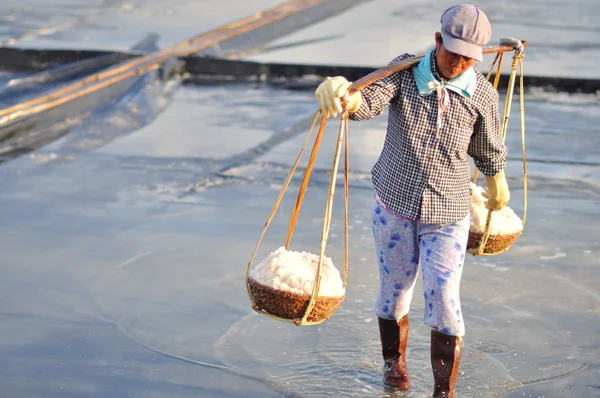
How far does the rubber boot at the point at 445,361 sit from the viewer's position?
398 cm

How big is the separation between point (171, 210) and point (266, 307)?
3.02 m

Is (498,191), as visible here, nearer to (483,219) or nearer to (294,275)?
(483,219)

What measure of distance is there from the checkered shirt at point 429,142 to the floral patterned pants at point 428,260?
0.07 metres

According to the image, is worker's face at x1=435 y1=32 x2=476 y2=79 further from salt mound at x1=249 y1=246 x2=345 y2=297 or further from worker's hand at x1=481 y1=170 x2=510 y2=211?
salt mound at x1=249 y1=246 x2=345 y2=297

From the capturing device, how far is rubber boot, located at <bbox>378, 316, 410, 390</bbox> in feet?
14.1

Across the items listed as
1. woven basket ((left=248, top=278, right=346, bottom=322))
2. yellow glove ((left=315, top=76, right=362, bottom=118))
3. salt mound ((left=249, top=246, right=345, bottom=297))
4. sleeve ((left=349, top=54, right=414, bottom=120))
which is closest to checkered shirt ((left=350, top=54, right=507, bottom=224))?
sleeve ((left=349, top=54, right=414, bottom=120))

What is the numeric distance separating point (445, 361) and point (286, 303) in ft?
2.48

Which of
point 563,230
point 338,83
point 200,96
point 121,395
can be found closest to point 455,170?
point 338,83

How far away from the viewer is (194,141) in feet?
27.6

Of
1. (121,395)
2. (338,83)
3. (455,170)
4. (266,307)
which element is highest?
(338,83)

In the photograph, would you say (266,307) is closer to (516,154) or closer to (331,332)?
(331,332)

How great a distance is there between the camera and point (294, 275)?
12.3ft

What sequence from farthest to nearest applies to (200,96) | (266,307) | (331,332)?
(200,96) < (331,332) < (266,307)

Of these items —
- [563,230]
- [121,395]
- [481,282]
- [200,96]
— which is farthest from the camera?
[200,96]
